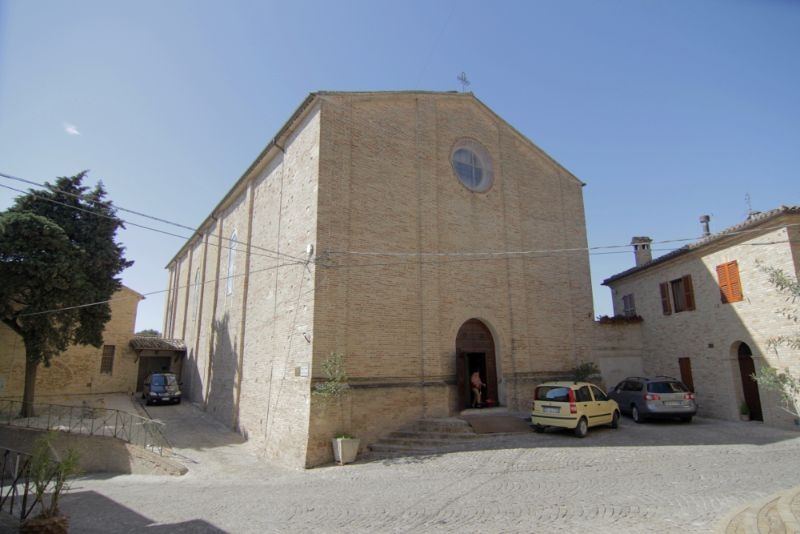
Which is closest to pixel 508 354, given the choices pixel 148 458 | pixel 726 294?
pixel 726 294

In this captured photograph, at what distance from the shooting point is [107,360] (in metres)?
25.9

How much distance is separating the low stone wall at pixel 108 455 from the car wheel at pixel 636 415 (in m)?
13.4

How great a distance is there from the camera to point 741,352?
15.1 meters

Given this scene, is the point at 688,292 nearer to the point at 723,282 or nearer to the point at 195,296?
the point at 723,282

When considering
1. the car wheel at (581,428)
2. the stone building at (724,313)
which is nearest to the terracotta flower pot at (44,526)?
the car wheel at (581,428)

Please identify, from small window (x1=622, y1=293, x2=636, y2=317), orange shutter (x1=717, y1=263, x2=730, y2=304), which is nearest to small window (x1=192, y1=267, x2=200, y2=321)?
small window (x1=622, y1=293, x2=636, y2=317)

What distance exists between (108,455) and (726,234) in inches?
758

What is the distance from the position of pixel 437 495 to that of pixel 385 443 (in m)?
4.37

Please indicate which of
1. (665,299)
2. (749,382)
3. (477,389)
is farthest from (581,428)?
(665,299)

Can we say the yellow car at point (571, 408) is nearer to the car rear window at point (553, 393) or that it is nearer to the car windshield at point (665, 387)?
the car rear window at point (553, 393)

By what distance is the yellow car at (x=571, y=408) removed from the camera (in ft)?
39.5

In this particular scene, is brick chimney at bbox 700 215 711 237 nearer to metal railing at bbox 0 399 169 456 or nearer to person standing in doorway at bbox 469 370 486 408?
person standing in doorway at bbox 469 370 486 408

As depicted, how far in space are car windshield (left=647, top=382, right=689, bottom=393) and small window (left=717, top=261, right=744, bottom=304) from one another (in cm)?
333

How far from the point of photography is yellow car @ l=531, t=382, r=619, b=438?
39.5 feet
